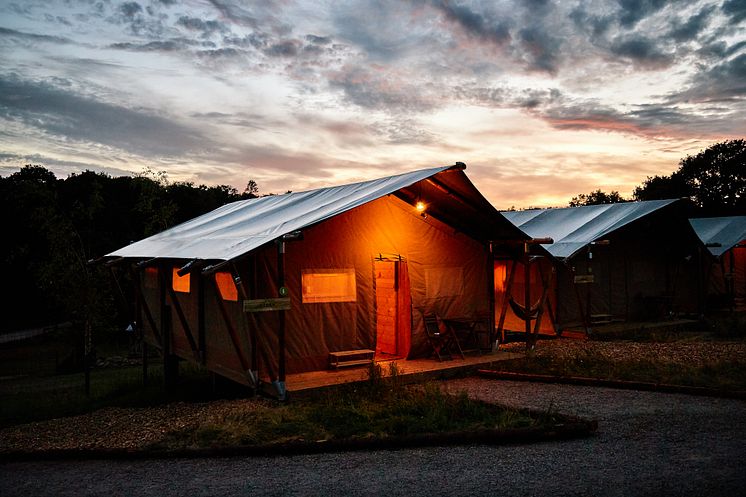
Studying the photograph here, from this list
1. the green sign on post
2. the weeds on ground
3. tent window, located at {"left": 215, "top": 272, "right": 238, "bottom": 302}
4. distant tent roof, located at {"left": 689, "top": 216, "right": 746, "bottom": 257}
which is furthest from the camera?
distant tent roof, located at {"left": 689, "top": 216, "right": 746, "bottom": 257}

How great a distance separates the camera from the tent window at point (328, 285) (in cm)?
905

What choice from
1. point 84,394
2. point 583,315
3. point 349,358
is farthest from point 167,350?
point 583,315

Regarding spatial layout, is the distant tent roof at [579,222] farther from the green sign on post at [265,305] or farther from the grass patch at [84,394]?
the grass patch at [84,394]

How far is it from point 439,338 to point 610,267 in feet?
→ 23.1

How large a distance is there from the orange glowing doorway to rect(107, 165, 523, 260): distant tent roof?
48.3 inches

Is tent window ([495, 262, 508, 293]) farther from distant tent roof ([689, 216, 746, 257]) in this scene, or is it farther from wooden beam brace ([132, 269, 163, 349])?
wooden beam brace ([132, 269, 163, 349])

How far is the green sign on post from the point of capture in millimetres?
7441

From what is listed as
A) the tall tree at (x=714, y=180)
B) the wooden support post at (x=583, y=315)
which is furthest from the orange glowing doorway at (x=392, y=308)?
the tall tree at (x=714, y=180)

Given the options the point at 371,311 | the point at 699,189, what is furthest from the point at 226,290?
the point at 699,189

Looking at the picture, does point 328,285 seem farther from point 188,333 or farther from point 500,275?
point 500,275

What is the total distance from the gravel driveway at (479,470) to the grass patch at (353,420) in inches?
15.7

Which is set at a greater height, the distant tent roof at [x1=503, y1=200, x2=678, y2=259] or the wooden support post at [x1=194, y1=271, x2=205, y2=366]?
the distant tent roof at [x1=503, y1=200, x2=678, y2=259]

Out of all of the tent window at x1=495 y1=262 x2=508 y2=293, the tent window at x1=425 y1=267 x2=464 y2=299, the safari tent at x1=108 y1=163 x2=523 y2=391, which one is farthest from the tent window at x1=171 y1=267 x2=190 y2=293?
the tent window at x1=495 y1=262 x2=508 y2=293

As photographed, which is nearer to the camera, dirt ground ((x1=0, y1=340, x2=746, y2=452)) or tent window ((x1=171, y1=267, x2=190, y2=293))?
dirt ground ((x1=0, y1=340, x2=746, y2=452))
